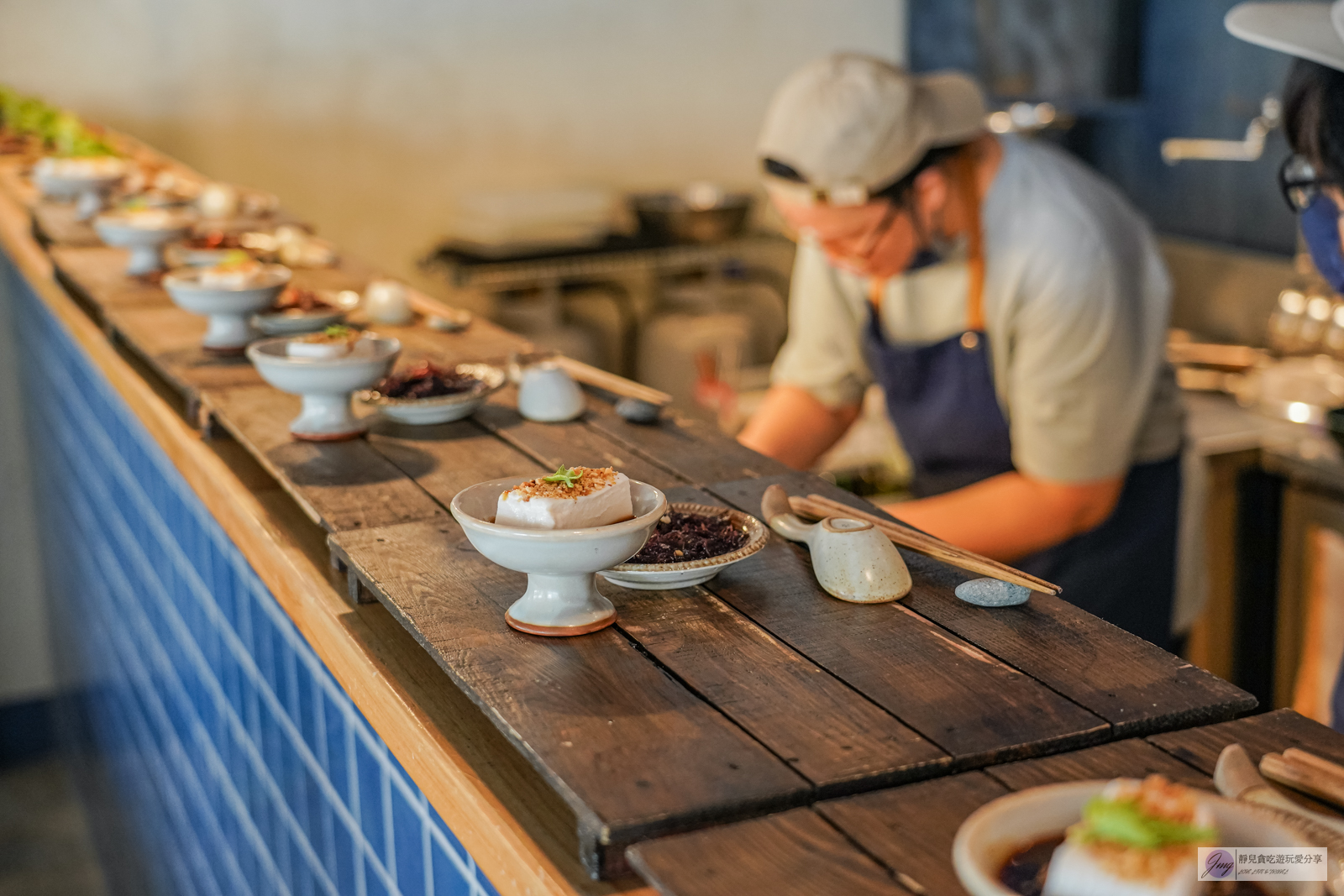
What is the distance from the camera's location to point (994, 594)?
1321mm

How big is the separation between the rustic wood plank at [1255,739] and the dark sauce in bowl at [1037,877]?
0.69 ft

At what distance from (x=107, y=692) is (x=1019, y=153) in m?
2.77

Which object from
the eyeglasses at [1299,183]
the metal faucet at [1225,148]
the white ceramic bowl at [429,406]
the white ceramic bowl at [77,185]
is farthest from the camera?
the metal faucet at [1225,148]

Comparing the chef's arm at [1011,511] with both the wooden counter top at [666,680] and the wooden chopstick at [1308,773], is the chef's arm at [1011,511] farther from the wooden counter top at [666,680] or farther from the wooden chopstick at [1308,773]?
the wooden chopstick at [1308,773]

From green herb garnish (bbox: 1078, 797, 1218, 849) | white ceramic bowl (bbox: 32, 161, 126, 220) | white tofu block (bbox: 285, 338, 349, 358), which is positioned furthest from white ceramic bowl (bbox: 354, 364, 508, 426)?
white ceramic bowl (bbox: 32, 161, 126, 220)

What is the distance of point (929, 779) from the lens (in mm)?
1026

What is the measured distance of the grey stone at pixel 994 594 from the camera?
1315 mm

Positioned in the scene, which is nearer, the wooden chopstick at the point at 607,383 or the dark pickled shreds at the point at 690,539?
the dark pickled shreds at the point at 690,539

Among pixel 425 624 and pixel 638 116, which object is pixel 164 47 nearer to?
pixel 638 116

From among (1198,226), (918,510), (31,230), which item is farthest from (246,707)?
(1198,226)

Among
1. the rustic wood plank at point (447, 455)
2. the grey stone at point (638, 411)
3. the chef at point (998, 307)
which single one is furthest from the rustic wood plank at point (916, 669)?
the chef at point (998, 307)

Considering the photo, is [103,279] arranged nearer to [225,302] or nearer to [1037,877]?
[225,302]

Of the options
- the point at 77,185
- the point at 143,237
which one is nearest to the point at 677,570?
the point at 143,237

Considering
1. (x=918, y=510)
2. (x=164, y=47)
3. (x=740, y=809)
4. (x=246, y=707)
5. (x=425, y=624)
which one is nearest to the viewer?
(x=740, y=809)
